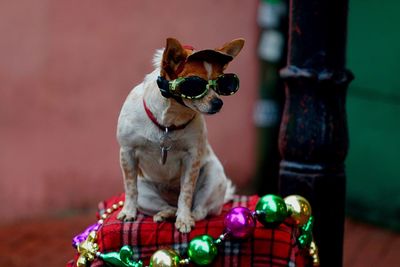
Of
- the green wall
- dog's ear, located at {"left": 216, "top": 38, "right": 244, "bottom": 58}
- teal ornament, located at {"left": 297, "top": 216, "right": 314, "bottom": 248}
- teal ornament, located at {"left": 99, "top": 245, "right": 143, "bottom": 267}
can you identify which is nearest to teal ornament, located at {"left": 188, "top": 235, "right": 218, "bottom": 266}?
teal ornament, located at {"left": 99, "top": 245, "right": 143, "bottom": 267}

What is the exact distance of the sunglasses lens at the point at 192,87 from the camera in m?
2.29

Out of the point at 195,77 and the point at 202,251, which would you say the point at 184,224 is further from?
the point at 195,77

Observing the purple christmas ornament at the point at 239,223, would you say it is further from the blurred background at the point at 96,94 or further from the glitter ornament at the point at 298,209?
the blurred background at the point at 96,94

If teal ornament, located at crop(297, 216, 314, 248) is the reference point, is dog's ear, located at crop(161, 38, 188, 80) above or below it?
above

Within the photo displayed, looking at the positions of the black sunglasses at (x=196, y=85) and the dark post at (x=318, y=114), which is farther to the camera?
the dark post at (x=318, y=114)

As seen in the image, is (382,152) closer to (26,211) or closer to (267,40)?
(267,40)

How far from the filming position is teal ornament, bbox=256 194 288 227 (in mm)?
2553

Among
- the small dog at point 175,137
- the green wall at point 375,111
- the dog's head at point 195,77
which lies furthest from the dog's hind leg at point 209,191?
the green wall at point 375,111

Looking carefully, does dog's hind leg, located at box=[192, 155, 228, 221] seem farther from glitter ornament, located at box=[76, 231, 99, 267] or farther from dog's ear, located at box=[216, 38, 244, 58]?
dog's ear, located at box=[216, 38, 244, 58]

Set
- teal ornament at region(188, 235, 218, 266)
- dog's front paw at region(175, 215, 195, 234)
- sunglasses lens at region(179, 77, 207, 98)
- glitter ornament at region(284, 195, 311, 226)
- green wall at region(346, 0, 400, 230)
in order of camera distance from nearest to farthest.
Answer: sunglasses lens at region(179, 77, 207, 98) → teal ornament at region(188, 235, 218, 266) → dog's front paw at region(175, 215, 195, 234) → glitter ornament at region(284, 195, 311, 226) → green wall at region(346, 0, 400, 230)

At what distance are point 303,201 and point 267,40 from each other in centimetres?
385

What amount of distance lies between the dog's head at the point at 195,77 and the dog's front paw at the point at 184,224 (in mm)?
444

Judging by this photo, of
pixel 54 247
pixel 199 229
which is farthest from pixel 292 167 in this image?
pixel 54 247

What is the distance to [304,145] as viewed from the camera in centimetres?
278
